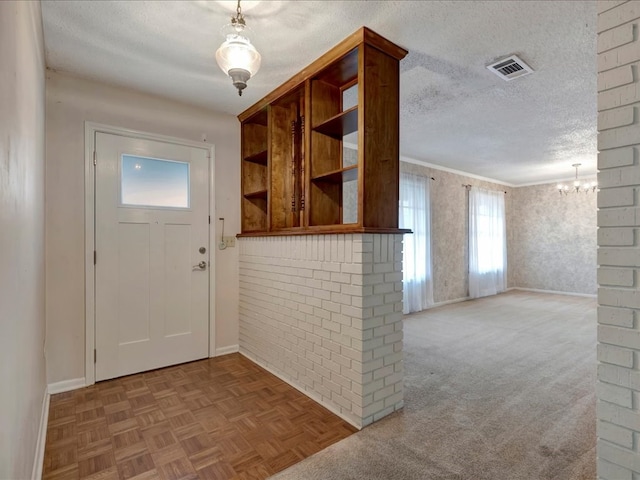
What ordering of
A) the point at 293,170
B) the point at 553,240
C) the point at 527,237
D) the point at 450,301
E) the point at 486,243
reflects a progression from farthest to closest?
1. the point at 527,237
2. the point at 553,240
3. the point at 486,243
4. the point at 450,301
5. the point at 293,170

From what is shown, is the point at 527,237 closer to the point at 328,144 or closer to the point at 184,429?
the point at 328,144

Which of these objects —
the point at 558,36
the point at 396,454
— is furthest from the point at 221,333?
the point at 558,36

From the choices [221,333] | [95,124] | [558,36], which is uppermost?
[558,36]

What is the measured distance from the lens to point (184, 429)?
6.70ft

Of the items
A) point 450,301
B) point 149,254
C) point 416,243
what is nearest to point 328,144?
point 149,254

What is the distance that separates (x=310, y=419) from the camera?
216 centimetres

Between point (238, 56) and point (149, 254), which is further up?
point (238, 56)

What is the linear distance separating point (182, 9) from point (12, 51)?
3.32 ft

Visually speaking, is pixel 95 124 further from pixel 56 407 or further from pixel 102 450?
pixel 102 450

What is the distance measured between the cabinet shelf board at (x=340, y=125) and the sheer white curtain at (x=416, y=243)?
9.10 feet

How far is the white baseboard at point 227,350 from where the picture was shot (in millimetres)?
3304

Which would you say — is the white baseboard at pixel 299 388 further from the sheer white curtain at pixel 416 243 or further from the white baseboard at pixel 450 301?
the white baseboard at pixel 450 301

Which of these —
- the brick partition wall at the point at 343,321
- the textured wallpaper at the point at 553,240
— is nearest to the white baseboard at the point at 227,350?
the brick partition wall at the point at 343,321

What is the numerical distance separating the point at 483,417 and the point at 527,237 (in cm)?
663
